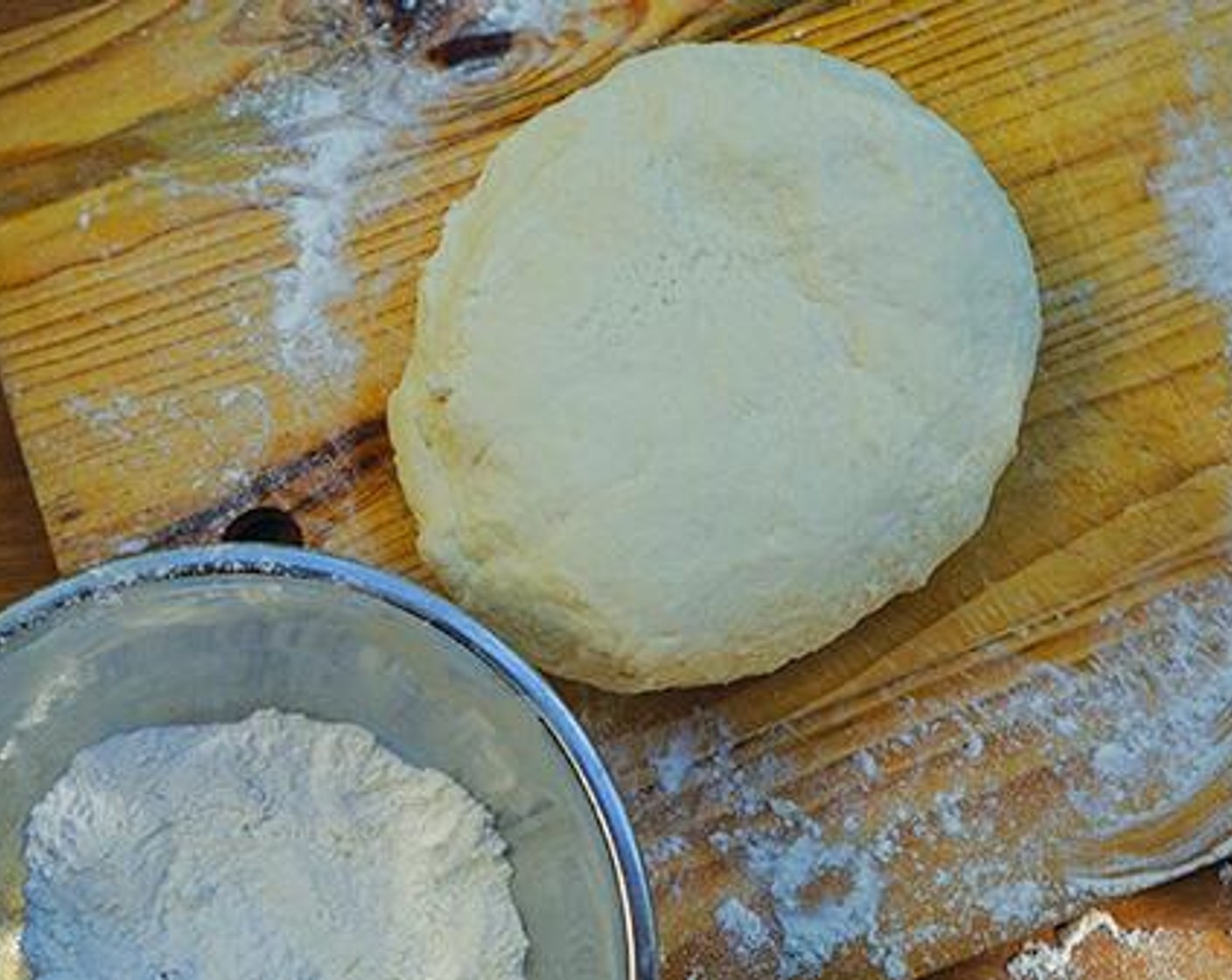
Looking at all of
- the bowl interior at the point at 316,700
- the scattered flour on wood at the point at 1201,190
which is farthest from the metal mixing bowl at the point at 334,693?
the scattered flour on wood at the point at 1201,190

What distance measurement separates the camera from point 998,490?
1263mm

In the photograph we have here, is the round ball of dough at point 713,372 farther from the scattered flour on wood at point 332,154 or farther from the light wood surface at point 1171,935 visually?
the light wood surface at point 1171,935

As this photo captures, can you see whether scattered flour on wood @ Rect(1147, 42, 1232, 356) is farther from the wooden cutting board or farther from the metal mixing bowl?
the metal mixing bowl

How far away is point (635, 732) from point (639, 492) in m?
0.20

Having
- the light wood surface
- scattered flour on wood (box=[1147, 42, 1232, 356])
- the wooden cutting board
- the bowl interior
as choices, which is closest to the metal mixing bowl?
the bowl interior

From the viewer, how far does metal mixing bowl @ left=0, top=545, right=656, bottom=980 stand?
1.07 meters

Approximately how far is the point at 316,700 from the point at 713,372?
301mm

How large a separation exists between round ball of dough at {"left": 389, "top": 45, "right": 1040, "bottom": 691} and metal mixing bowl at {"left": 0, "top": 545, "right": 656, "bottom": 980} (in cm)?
7

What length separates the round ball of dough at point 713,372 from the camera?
112cm

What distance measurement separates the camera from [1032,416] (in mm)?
1270

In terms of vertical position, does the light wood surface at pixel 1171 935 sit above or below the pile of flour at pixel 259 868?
below

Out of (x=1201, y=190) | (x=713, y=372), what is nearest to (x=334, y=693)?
(x=713, y=372)

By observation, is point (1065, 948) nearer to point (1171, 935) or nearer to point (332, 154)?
point (1171, 935)

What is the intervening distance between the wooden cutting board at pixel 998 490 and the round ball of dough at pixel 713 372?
0.28 ft
